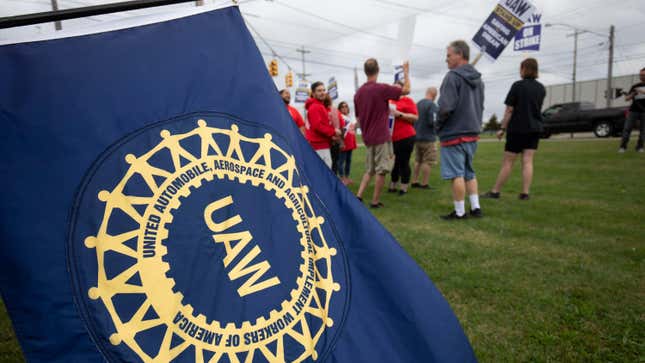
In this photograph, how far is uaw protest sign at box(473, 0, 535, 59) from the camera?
473cm

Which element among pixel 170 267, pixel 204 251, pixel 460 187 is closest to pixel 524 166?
pixel 460 187

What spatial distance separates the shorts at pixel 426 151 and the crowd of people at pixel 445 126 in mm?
18

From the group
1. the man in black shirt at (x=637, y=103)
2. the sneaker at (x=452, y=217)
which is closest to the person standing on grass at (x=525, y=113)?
the sneaker at (x=452, y=217)

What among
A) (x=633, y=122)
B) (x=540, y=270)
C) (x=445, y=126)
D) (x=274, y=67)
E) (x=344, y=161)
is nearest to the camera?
(x=540, y=270)

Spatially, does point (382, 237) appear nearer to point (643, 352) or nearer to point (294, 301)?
point (294, 301)

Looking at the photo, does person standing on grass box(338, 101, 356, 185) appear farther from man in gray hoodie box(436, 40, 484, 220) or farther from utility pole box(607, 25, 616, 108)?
utility pole box(607, 25, 616, 108)

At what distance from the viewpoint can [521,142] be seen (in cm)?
522

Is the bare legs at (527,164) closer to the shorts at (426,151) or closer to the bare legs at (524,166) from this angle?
the bare legs at (524,166)

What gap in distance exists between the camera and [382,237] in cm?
153

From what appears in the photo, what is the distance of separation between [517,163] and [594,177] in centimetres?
321

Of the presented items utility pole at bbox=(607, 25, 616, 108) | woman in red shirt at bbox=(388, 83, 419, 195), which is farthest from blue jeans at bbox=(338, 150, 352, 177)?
utility pole at bbox=(607, 25, 616, 108)

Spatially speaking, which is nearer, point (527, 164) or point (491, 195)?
point (527, 164)

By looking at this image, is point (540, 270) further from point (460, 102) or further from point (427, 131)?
point (427, 131)

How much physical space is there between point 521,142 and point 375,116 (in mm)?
2248
